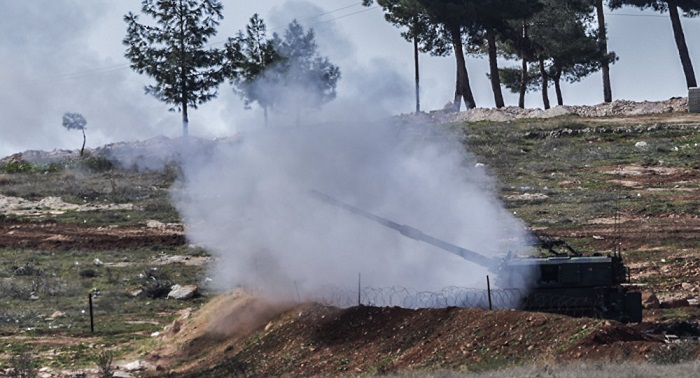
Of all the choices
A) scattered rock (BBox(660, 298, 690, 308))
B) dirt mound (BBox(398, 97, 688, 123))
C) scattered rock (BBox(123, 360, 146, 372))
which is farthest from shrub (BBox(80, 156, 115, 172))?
scattered rock (BBox(660, 298, 690, 308))

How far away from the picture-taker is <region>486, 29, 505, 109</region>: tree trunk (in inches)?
2517

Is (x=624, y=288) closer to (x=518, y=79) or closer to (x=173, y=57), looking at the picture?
(x=173, y=57)

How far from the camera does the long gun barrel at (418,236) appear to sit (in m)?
27.0

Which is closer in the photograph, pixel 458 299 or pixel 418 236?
pixel 458 299

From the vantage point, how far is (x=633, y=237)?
3809 centimetres

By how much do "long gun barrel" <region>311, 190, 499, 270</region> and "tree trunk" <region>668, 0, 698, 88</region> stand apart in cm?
4149

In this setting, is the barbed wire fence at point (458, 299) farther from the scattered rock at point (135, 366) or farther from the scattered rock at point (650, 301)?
the scattered rock at point (135, 366)

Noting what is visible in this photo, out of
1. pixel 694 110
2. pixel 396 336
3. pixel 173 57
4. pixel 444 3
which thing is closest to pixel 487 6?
pixel 444 3

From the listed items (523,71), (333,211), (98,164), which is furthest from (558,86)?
(333,211)

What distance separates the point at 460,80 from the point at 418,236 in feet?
124

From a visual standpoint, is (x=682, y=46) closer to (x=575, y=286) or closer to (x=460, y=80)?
(x=460, y=80)

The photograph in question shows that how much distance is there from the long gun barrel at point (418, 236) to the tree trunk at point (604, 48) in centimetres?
4048

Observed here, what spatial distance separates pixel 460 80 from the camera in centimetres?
6494

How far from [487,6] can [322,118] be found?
30.8 m
